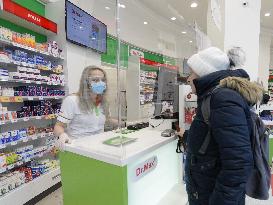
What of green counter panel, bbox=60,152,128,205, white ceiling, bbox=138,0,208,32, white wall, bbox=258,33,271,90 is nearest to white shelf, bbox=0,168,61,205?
green counter panel, bbox=60,152,128,205

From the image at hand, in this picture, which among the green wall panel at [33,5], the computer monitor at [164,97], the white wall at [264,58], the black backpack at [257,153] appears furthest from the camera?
the white wall at [264,58]

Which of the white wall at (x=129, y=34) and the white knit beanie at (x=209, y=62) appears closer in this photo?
the white knit beanie at (x=209, y=62)

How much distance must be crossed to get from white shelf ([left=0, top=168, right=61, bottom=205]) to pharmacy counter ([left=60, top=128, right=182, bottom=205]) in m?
1.61

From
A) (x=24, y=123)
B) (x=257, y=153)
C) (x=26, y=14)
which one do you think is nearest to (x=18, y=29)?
(x=26, y=14)

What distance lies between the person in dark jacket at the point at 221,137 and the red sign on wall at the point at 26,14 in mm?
2595

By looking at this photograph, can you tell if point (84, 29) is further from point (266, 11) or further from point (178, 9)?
point (266, 11)

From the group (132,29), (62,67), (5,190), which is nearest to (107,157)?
(5,190)

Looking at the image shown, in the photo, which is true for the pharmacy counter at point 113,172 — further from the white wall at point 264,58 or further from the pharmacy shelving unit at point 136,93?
the white wall at point 264,58

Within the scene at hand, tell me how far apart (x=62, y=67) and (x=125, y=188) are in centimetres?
310

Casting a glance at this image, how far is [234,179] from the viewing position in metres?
1.00

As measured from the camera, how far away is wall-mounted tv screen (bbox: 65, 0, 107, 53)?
385cm

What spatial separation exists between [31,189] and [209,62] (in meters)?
3.00

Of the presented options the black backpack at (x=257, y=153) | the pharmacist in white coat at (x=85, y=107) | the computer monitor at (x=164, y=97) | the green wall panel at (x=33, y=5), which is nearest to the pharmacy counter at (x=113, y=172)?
the computer monitor at (x=164, y=97)

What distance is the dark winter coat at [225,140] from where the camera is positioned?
1.00m
